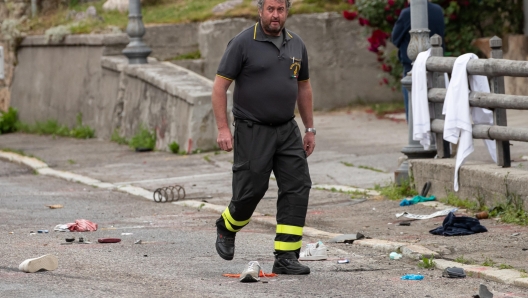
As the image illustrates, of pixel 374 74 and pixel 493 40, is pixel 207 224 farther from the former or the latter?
pixel 374 74

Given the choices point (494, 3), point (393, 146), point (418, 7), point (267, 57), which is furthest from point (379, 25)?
point (267, 57)

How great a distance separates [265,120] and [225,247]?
892 mm

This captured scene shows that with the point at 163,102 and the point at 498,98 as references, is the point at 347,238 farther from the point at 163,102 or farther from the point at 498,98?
the point at 163,102

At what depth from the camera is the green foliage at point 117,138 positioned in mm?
17497

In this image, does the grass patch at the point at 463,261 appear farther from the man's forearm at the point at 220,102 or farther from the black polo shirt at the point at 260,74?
the man's forearm at the point at 220,102

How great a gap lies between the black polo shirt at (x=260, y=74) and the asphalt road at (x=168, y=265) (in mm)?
1022

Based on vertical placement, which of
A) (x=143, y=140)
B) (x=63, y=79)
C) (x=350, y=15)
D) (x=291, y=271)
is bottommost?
(x=143, y=140)

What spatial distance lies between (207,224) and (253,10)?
9.68 metres

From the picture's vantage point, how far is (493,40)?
918 centimetres

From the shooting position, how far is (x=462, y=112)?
9.53 m

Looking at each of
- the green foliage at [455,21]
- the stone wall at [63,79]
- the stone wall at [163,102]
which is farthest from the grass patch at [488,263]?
the stone wall at [63,79]

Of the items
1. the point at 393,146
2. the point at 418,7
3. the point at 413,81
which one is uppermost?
the point at 418,7

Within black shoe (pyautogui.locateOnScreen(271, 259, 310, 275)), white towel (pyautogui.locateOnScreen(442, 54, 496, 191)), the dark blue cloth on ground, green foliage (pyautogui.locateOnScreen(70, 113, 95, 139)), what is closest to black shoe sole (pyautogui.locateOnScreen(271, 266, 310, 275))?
black shoe (pyautogui.locateOnScreen(271, 259, 310, 275))

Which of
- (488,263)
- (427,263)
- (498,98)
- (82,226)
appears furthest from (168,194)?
(488,263)
